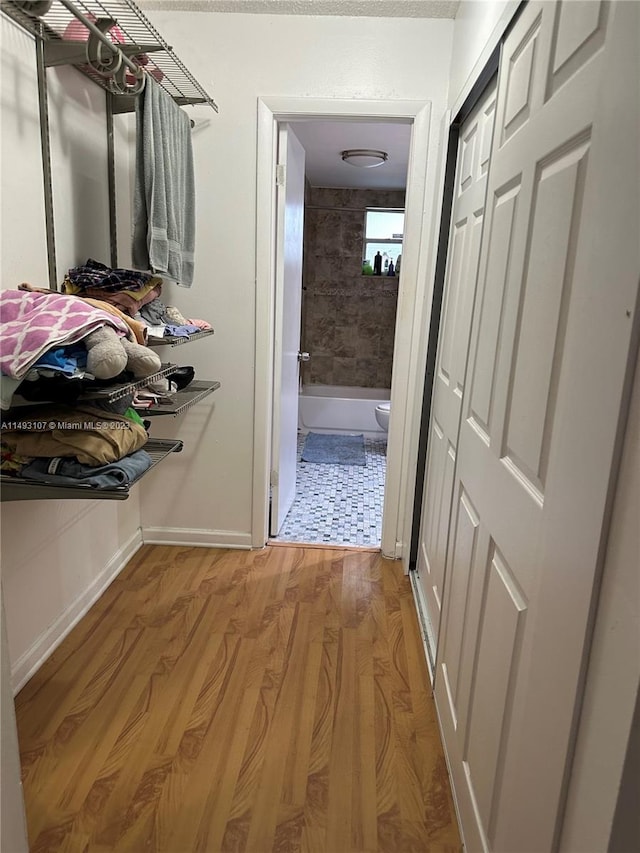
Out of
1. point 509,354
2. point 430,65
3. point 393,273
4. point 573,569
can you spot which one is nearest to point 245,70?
point 430,65

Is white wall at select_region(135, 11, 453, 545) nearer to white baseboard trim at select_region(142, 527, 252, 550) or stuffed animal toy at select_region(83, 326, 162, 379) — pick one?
→ white baseboard trim at select_region(142, 527, 252, 550)

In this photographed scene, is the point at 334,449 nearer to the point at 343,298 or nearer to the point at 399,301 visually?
the point at 343,298

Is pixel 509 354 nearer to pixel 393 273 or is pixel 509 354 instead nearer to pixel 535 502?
pixel 535 502

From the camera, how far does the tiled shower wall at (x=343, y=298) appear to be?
5.45 metres

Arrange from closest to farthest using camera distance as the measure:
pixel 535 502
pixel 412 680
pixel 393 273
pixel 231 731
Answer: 1. pixel 535 502
2. pixel 231 731
3. pixel 412 680
4. pixel 393 273

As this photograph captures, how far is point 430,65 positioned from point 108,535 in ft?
7.87

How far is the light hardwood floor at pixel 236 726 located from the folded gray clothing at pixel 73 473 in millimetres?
777

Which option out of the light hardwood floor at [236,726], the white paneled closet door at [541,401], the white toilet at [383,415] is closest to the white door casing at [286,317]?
the light hardwood floor at [236,726]

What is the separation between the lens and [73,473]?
145cm

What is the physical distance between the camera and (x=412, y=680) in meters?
1.93

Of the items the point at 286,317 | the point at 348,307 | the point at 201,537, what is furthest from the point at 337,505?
the point at 348,307

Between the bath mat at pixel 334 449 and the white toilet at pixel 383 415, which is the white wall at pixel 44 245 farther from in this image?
the white toilet at pixel 383 415

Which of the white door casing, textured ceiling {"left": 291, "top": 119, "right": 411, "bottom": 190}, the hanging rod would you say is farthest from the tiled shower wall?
the hanging rod

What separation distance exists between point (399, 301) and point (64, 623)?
6.24 ft
